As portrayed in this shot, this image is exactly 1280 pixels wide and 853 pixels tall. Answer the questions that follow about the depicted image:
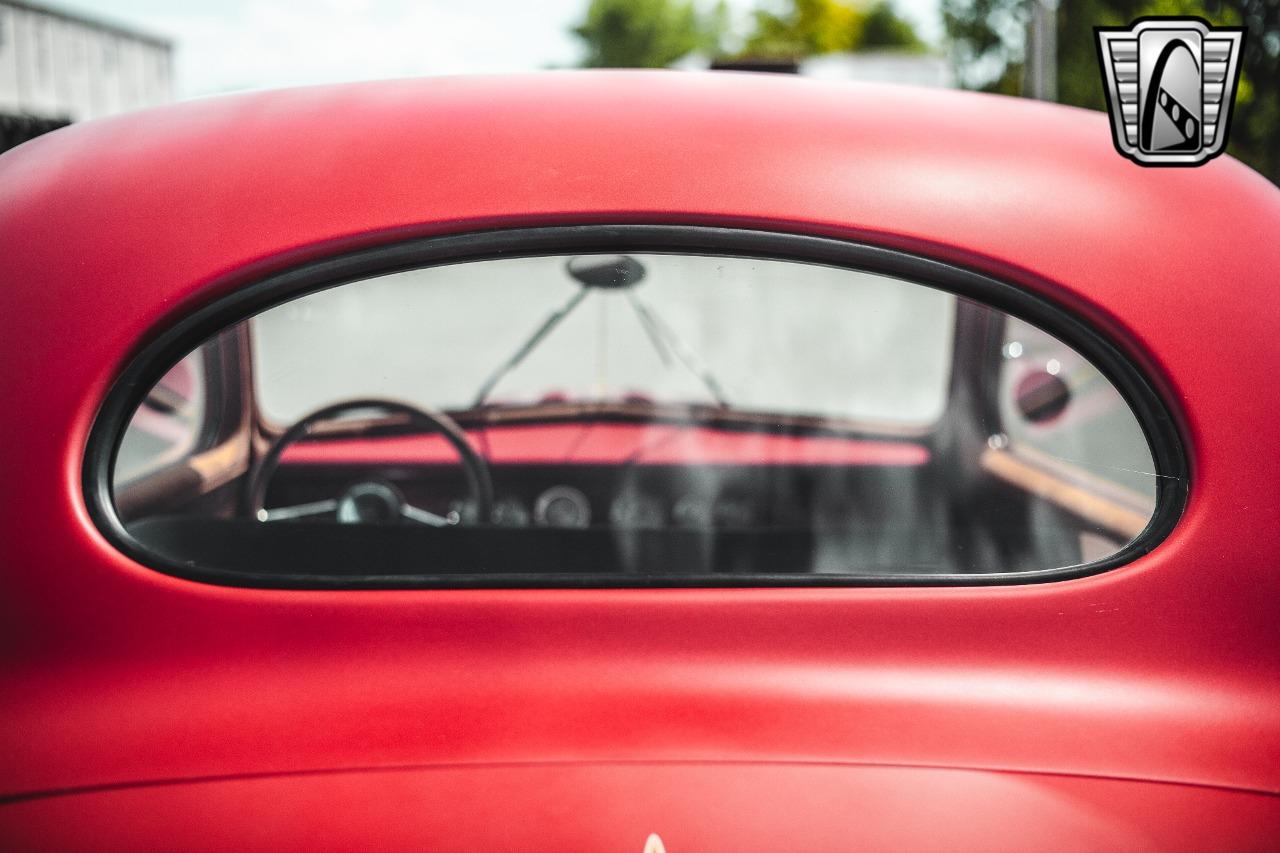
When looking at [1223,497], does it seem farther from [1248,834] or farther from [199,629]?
[199,629]

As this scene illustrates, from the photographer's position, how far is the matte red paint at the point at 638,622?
953 mm

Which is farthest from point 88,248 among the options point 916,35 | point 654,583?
point 916,35

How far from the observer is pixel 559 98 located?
3.73 ft

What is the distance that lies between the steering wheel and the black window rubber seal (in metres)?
0.86

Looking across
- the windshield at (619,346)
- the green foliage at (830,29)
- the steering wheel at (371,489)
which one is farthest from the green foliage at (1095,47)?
the green foliage at (830,29)

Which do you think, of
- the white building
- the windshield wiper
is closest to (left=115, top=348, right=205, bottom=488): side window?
the windshield wiper

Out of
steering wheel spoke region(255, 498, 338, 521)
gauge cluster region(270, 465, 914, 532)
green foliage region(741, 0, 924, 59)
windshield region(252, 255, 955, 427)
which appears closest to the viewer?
windshield region(252, 255, 955, 427)

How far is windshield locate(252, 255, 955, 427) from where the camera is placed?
1.56 metres

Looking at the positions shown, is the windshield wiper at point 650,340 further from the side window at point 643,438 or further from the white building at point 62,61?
the white building at point 62,61

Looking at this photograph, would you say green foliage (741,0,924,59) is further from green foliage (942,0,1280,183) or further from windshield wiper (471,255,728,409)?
windshield wiper (471,255,728,409)

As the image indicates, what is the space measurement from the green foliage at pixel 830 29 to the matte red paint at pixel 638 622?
61660mm

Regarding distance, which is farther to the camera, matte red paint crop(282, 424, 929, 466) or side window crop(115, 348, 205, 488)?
matte red paint crop(282, 424, 929, 466)

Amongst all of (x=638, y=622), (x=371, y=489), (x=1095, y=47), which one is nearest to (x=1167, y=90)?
(x=1095, y=47)

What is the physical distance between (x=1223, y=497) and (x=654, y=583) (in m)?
0.60
